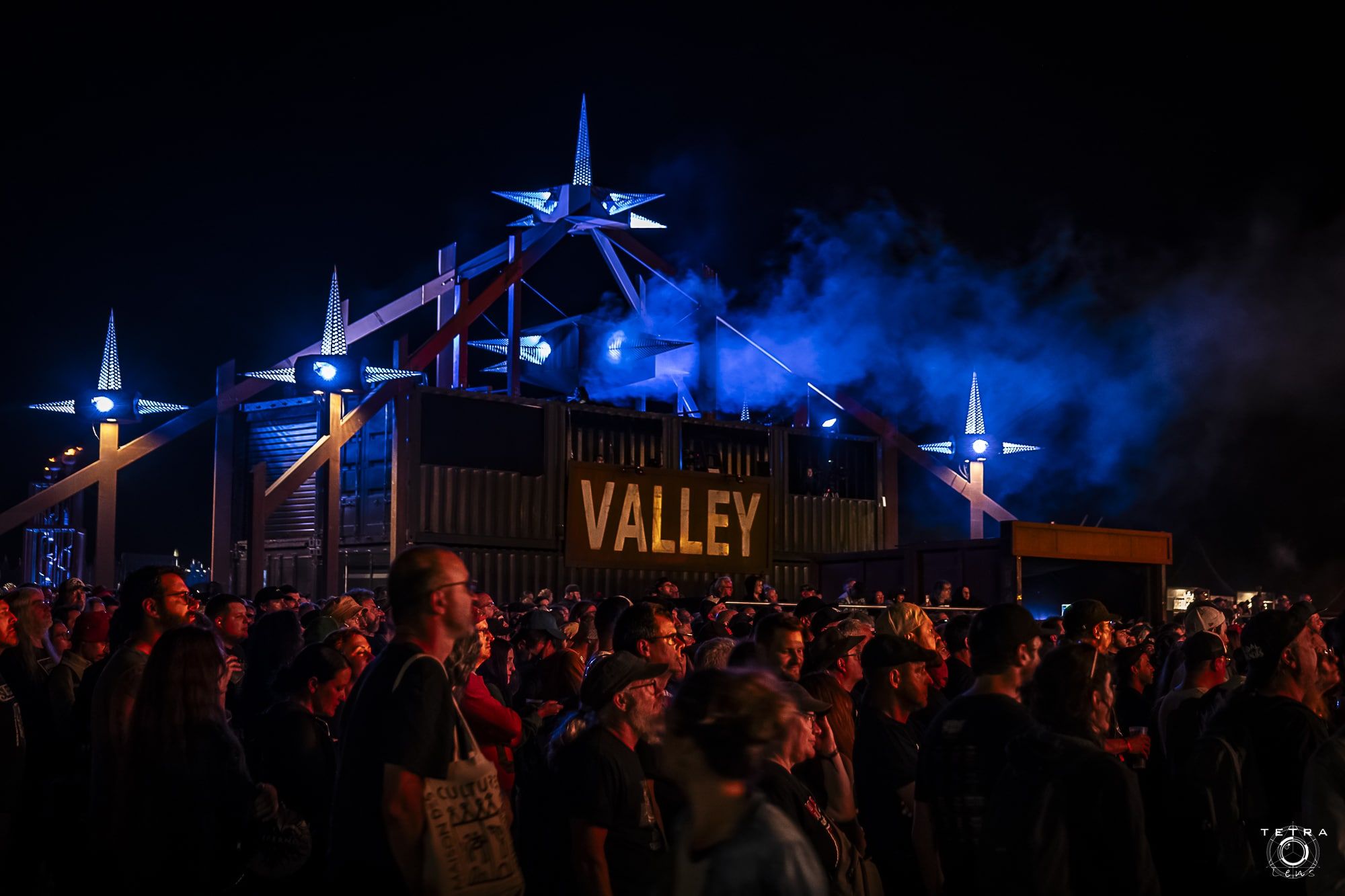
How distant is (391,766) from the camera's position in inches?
129

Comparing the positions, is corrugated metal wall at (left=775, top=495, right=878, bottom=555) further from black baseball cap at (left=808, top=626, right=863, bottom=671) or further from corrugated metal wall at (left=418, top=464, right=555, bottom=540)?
black baseball cap at (left=808, top=626, right=863, bottom=671)

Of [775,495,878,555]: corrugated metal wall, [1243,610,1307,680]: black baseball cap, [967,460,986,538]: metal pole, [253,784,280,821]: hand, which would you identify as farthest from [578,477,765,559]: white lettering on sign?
[1243,610,1307,680]: black baseball cap

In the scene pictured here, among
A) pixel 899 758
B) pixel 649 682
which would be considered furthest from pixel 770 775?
pixel 899 758

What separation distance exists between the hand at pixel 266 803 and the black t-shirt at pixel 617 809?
1254 mm

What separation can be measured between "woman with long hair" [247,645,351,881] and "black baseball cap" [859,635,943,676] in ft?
7.01

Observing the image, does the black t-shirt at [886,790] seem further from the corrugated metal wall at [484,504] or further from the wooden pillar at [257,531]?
the corrugated metal wall at [484,504]

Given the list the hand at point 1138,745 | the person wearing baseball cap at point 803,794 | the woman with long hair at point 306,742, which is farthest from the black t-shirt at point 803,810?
the hand at point 1138,745

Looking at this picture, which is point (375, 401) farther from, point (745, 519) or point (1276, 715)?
point (1276, 715)

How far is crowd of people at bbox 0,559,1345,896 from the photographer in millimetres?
3277

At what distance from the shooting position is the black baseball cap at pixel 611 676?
4.38 m

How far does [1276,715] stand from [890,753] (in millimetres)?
1395

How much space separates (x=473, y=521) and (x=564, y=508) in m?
1.81

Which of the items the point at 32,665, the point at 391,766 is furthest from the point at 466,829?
the point at 32,665

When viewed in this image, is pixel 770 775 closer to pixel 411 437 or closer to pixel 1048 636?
pixel 1048 636
